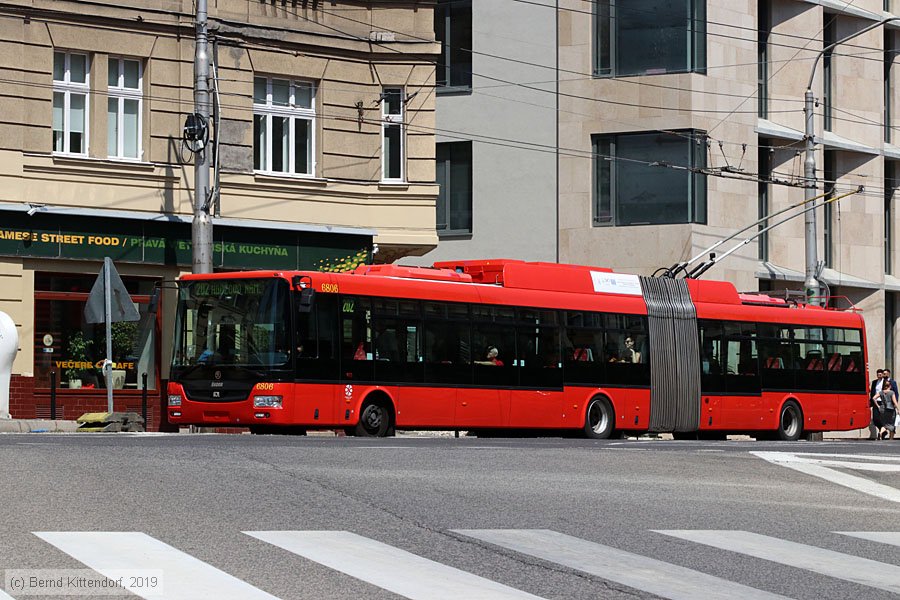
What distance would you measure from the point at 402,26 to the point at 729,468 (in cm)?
1838

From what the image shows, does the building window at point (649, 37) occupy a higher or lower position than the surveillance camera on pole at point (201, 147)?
higher

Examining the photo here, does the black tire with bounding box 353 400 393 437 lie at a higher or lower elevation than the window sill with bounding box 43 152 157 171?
lower

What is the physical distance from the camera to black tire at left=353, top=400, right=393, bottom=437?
82.2 ft

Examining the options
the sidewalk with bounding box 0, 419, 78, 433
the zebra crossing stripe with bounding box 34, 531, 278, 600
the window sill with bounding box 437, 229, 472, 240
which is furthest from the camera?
the window sill with bounding box 437, 229, 472, 240

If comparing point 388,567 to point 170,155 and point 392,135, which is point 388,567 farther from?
point 392,135

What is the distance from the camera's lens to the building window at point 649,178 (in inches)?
1657

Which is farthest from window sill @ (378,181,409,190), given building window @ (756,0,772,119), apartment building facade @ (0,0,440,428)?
building window @ (756,0,772,119)

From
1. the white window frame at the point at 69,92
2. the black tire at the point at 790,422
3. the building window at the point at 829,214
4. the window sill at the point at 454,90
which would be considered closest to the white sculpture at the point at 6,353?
the white window frame at the point at 69,92

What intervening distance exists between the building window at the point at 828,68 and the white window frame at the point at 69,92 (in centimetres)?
2409

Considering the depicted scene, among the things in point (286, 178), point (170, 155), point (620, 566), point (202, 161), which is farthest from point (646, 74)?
point (620, 566)

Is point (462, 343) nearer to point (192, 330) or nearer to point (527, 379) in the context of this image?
point (527, 379)

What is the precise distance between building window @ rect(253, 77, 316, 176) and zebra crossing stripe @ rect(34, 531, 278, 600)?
2340cm

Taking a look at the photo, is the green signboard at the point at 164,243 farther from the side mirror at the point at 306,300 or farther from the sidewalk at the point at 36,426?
the side mirror at the point at 306,300

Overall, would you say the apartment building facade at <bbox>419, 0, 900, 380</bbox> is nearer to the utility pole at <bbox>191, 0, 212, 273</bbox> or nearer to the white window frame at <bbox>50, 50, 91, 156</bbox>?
the white window frame at <bbox>50, 50, 91, 156</bbox>
